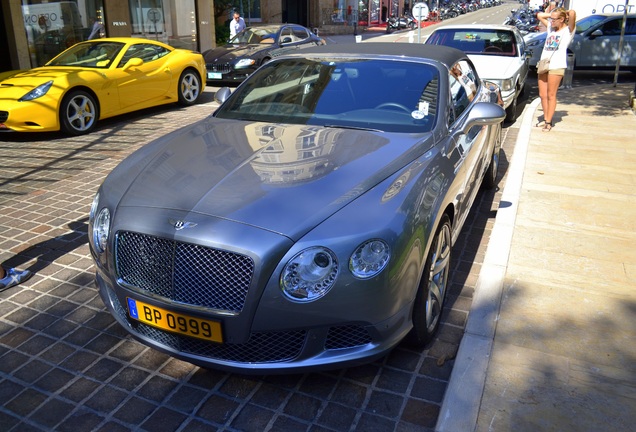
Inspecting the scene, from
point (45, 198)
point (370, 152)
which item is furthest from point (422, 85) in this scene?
point (45, 198)

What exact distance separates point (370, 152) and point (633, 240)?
2863 millimetres

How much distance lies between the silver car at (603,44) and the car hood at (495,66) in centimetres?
561

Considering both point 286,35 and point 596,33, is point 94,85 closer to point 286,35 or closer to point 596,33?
point 286,35

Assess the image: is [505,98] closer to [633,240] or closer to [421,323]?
[633,240]

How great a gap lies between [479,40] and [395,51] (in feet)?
21.9

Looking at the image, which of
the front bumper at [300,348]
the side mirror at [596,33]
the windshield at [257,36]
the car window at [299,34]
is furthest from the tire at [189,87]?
the side mirror at [596,33]

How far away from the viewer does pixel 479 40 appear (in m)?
10.6

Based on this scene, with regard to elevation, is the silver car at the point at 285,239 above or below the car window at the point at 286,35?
below

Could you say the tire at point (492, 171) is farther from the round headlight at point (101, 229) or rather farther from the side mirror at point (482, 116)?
the round headlight at point (101, 229)

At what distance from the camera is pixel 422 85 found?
419cm

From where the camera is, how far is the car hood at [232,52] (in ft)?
45.5

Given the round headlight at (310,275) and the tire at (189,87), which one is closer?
the round headlight at (310,275)

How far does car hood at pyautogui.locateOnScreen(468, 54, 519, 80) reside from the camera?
9.27 metres

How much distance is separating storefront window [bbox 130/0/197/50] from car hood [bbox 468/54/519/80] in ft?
37.9
